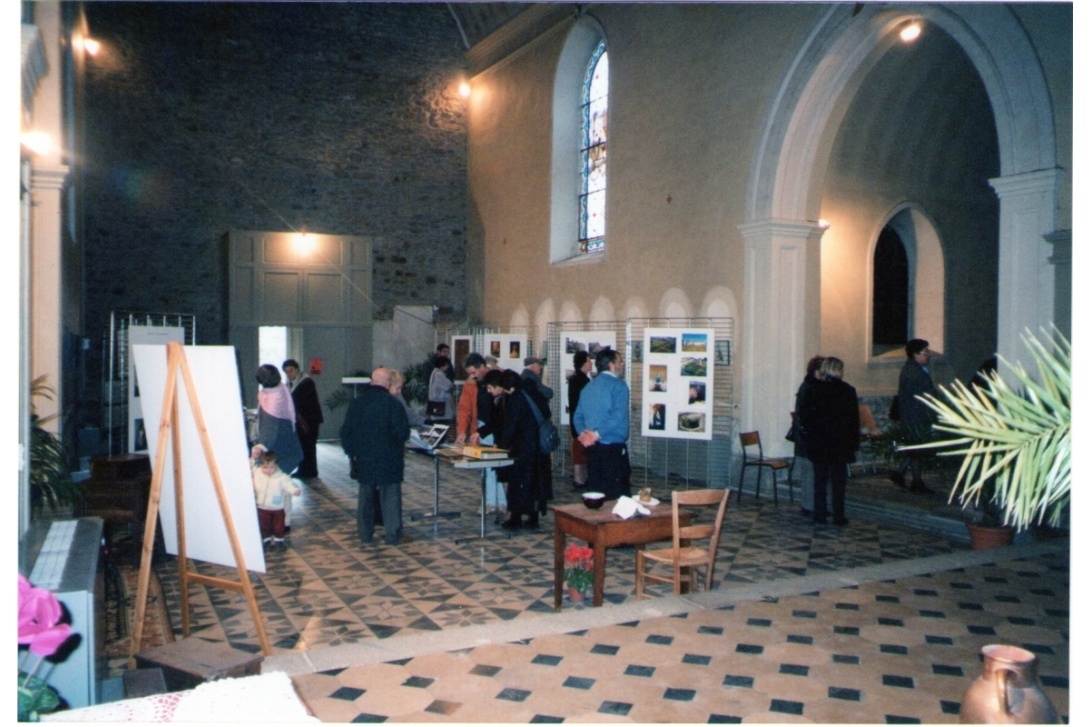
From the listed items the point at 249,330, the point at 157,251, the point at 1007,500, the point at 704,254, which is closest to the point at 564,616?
the point at 1007,500

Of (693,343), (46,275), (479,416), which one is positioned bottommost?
(479,416)

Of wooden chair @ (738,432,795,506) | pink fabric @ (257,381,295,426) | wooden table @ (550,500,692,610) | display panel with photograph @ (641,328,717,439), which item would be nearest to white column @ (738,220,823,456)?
wooden chair @ (738,432,795,506)

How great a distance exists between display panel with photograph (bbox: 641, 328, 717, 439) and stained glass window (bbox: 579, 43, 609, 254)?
3947 millimetres

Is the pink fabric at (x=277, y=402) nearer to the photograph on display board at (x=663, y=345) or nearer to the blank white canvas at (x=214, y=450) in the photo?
the blank white canvas at (x=214, y=450)

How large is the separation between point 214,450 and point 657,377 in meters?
5.72

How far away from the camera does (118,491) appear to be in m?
6.22

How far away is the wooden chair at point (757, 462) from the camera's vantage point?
857cm

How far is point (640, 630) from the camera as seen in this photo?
14.4 feet

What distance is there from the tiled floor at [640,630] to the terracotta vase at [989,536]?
0.30m

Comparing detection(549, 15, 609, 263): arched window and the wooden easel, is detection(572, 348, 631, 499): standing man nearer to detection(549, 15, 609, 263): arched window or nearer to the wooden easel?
the wooden easel

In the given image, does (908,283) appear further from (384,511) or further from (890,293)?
(384,511)

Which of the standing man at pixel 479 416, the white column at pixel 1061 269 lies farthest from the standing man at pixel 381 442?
the white column at pixel 1061 269

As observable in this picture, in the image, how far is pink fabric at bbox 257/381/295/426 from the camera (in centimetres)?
748

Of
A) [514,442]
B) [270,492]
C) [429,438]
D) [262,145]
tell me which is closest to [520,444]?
[514,442]
